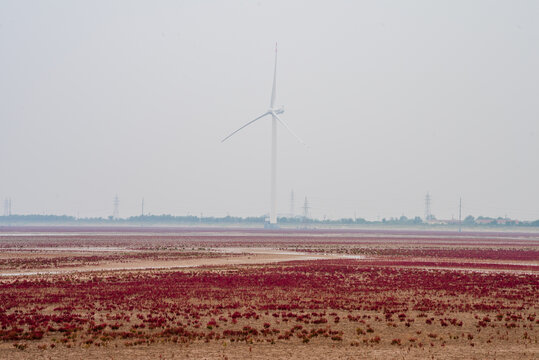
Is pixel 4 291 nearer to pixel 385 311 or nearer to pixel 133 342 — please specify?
pixel 133 342

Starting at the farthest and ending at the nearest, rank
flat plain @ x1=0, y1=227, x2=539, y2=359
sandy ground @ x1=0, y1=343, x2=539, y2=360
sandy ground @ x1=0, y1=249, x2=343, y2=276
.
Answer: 1. sandy ground @ x1=0, y1=249, x2=343, y2=276
2. flat plain @ x1=0, y1=227, x2=539, y2=359
3. sandy ground @ x1=0, y1=343, x2=539, y2=360

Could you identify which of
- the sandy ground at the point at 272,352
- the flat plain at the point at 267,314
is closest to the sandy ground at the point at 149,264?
the flat plain at the point at 267,314

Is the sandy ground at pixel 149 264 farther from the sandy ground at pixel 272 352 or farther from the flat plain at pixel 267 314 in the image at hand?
the sandy ground at pixel 272 352

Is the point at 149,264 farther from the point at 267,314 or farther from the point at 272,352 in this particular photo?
the point at 272,352

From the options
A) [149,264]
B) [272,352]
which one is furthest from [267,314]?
[149,264]

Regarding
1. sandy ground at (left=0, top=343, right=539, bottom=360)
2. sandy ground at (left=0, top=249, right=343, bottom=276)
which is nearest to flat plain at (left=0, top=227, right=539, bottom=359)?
sandy ground at (left=0, top=343, right=539, bottom=360)

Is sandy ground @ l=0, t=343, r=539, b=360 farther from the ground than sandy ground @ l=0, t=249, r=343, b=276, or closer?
closer

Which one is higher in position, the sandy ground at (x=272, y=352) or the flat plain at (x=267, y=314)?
the flat plain at (x=267, y=314)

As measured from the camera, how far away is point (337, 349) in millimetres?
29312

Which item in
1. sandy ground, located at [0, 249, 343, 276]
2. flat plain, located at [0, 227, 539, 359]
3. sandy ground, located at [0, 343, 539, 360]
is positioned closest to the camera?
sandy ground, located at [0, 343, 539, 360]

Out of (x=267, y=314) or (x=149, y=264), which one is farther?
(x=149, y=264)

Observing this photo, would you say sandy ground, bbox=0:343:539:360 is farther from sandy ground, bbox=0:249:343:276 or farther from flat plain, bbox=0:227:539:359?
sandy ground, bbox=0:249:343:276

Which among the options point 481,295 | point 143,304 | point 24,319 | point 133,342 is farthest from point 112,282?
point 481,295

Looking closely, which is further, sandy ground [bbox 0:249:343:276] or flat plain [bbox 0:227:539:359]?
sandy ground [bbox 0:249:343:276]
